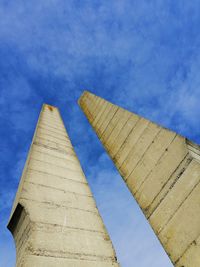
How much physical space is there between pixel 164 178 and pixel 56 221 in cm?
201

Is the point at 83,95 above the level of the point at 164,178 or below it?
below

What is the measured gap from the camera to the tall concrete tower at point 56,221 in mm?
3623

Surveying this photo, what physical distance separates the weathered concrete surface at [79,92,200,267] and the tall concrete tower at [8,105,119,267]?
3.03ft

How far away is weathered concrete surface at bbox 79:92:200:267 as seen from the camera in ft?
13.7

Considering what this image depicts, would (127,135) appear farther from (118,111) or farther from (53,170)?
(53,170)

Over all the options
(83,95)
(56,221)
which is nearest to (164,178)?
(56,221)

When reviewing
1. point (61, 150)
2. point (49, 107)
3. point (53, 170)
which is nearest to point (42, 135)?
point (61, 150)

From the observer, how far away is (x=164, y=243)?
4535mm

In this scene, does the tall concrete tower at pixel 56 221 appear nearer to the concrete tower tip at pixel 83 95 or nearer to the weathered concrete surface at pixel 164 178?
the weathered concrete surface at pixel 164 178

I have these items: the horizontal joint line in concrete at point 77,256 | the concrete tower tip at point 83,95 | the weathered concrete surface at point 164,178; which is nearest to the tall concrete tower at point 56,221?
the horizontal joint line in concrete at point 77,256

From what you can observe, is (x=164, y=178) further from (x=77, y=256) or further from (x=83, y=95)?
(x=83, y=95)

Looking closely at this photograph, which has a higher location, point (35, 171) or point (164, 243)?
point (164, 243)

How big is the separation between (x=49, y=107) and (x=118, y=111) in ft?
21.6

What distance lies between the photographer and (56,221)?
428 centimetres
